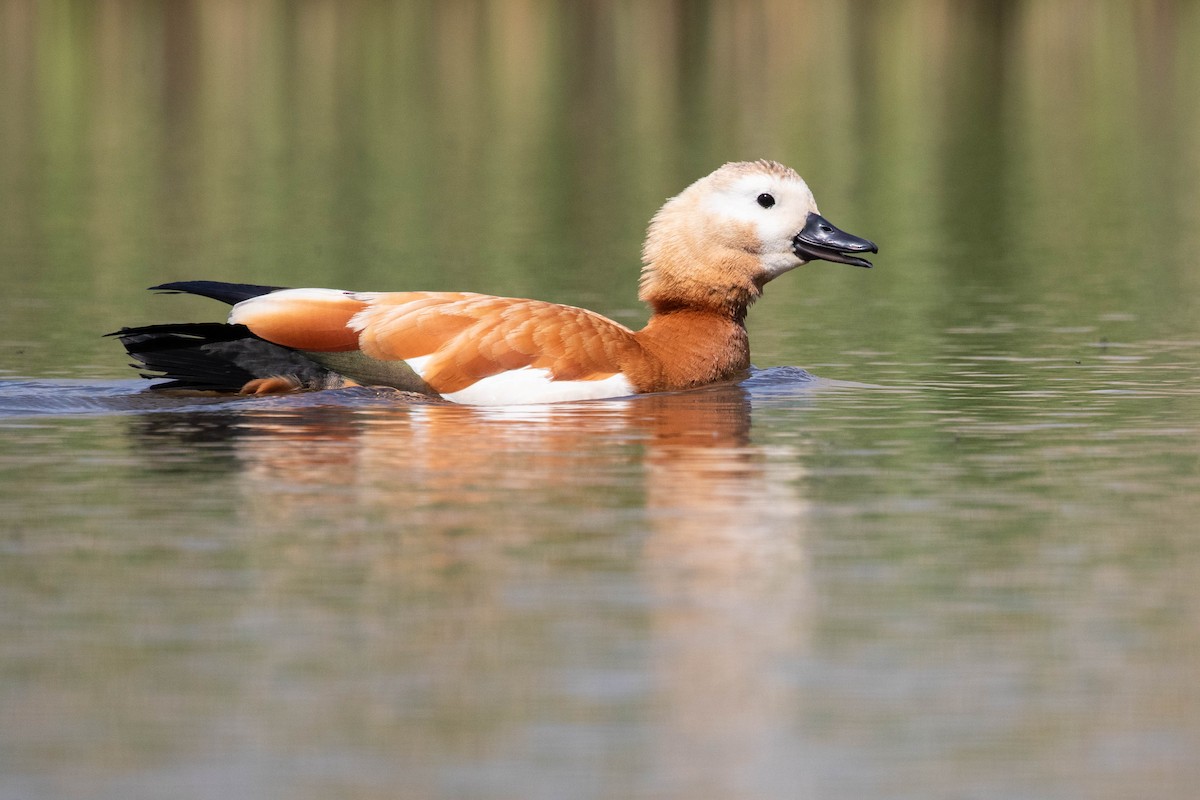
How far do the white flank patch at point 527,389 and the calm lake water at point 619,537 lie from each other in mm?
246

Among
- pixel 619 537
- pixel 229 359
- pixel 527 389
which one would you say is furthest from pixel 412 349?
pixel 619 537

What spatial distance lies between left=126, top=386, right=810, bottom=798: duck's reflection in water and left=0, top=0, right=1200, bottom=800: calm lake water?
3 cm

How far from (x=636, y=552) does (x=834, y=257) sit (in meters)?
5.87

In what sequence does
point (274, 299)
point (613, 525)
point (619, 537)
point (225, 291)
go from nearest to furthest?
point (619, 537) → point (613, 525) → point (274, 299) → point (225, 291)

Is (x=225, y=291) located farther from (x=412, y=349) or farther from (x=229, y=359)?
(x=412, y=349)

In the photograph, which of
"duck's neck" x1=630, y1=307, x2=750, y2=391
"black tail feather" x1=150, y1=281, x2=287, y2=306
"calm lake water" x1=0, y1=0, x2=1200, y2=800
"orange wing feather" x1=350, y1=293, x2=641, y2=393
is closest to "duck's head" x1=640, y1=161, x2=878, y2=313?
"duck's neck" x1=630, y1=307, x2=750, y2=391

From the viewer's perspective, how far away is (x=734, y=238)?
1440cm

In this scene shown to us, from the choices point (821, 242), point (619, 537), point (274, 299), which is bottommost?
point (619, 537)

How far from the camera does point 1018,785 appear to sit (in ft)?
20.2

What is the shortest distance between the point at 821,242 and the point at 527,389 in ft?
7.47

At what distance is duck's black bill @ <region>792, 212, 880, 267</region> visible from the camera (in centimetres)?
1445

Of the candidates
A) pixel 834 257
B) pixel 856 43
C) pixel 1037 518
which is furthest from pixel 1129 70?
pixel 1037 518

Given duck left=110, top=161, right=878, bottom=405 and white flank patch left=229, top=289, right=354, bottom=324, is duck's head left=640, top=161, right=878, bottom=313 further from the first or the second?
white flank patch left=229, top=289, right=354, bottom=324

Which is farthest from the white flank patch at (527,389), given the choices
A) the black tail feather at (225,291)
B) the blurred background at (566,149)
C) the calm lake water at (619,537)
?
the blurred background at (566,149)
